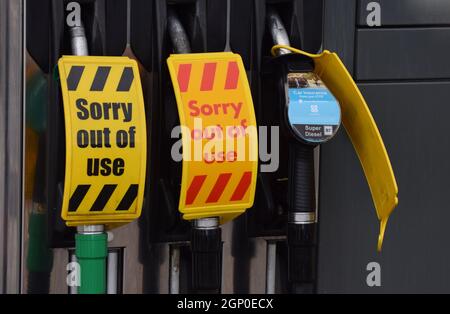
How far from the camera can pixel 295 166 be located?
1.50 m

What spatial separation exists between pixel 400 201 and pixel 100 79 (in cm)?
55

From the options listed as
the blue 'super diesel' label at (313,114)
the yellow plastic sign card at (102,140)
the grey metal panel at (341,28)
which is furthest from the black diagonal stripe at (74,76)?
the grey metal panel at (341,28)

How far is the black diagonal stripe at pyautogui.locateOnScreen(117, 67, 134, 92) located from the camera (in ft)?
4.58

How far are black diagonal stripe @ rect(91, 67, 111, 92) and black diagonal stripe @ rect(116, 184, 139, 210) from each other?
15 centimetres

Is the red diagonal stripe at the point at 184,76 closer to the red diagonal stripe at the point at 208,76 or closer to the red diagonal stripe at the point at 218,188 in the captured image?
the red diagonal stripe at the point at 208,76

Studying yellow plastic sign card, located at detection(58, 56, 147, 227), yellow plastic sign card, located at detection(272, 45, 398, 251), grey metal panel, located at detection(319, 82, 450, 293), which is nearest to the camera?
yellow plastic sign card, located at detection(58, 56, 147, 227)

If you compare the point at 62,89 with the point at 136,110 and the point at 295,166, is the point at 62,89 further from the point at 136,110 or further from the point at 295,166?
the point at 295,166

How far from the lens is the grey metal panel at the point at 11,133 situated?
1.44 m

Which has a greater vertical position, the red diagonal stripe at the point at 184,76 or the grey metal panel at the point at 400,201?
the red diagonal stripe at the point at 184,76

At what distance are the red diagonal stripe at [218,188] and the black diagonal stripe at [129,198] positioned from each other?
0.11 meters

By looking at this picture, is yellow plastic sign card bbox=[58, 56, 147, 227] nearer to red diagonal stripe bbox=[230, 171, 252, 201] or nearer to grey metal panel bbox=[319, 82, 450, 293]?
red diagonal stripe bbox=[230, 171, 252, 201]

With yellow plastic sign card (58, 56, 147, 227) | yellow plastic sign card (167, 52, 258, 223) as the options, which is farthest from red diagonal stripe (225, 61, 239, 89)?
yellow plastic sign card (58, 56, 147, 227)

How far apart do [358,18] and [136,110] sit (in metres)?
0.42

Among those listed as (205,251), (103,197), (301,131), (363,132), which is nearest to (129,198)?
(103,197)
